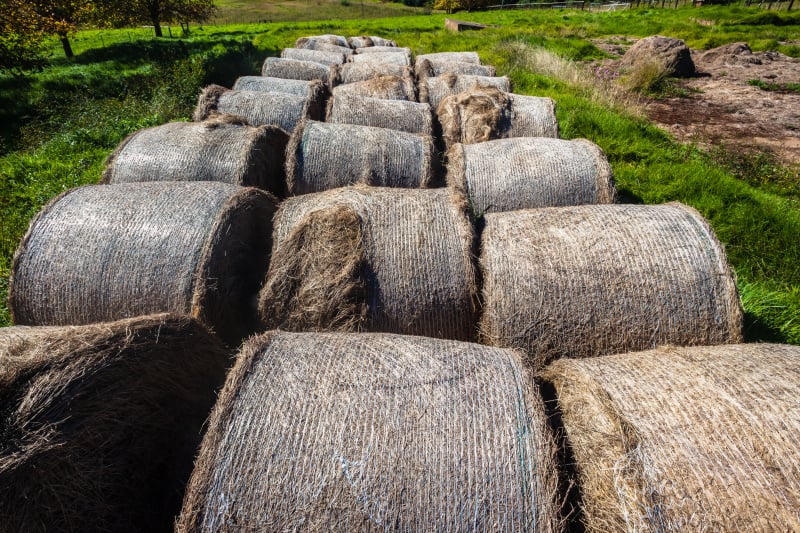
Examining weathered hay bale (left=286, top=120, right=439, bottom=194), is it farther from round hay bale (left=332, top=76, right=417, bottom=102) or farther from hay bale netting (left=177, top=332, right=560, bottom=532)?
hay bale netting (left=177, top=332, right=560, bottom=532)

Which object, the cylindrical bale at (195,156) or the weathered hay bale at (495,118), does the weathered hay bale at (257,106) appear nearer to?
the cylindrical bale at (195,156)

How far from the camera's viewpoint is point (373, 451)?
1943mm

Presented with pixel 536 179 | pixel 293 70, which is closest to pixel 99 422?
pixel 536 179

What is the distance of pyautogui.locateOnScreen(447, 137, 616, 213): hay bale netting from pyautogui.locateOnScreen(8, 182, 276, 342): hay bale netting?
2.54 m

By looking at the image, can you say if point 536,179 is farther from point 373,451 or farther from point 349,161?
point 373,451

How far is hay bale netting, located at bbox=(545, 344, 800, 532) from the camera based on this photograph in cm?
178

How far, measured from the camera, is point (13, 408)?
6.13 feet

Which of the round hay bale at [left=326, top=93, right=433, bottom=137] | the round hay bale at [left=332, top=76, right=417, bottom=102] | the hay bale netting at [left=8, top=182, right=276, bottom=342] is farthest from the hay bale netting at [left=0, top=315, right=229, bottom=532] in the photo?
the round hay bale at [left=332, top=76, right=417, bottom=102]

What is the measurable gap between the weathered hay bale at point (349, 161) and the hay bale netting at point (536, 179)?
0.55 metres

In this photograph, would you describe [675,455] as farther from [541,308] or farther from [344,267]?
[344,267]

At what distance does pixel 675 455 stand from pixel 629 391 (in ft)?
1.28

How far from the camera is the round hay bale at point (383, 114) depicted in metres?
5.93

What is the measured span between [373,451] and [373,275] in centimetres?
151

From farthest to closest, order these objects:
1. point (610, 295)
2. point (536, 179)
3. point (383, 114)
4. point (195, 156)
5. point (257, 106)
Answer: point (257, 106) < point (383, 114) < point (195, 156) < point (536, 179) < point (610, 295)
